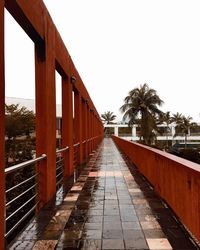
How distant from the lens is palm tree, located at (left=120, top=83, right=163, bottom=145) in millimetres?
33938

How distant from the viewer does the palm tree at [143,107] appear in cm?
3394

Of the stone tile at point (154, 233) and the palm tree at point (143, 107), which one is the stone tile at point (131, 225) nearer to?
the stone tile at point (154, 233)

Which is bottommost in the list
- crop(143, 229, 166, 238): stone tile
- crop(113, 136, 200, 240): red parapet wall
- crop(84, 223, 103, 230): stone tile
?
crop(84, 223, 103, 230): stone tile

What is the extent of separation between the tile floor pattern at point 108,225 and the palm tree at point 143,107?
27.1 metres

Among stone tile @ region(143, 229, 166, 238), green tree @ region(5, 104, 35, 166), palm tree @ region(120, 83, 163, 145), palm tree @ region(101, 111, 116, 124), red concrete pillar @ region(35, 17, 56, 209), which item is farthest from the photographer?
palm tree @ region(101, 111, 116, 124)

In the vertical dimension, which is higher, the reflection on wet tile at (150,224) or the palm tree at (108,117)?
the palm tree at (108,117)

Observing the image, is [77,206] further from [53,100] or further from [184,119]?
[184,119]

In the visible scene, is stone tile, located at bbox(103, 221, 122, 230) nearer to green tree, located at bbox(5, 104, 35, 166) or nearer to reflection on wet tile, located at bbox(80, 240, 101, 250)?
reflection on wet tile, located at bbox(80, 240, 101, 250)

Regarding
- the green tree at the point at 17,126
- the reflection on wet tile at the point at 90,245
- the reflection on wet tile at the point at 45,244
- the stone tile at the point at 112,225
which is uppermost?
the green tree at the point at 17,126

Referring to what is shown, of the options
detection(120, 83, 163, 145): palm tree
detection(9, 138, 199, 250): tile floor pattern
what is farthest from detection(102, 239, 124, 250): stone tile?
detection(120, 83, 163, 145): palm tree

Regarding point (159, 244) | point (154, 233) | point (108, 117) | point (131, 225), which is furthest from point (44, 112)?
point (108, 117)

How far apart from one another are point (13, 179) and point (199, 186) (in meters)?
5.76

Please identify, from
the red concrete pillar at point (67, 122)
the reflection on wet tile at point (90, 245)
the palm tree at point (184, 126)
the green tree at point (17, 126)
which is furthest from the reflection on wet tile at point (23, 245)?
the palm tree at point (184, 126)

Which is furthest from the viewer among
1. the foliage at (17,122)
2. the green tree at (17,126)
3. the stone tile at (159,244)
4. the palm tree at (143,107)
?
the palm tree at (143,107)
